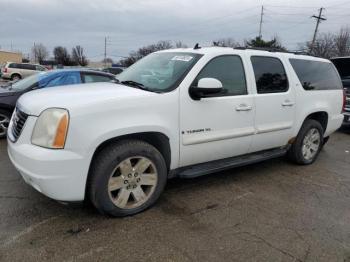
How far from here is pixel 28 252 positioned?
2809 millimetres

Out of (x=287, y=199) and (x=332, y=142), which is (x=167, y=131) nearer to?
(x=287, y=199)

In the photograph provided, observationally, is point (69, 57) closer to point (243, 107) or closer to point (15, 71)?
point (15, 71)

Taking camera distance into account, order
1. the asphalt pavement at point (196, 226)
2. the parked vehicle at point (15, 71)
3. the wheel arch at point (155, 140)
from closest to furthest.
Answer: the asphalt pavement at point (196, 226) → the wheel arch at point (155, 140) → the parked vehicle at point (15, 71)

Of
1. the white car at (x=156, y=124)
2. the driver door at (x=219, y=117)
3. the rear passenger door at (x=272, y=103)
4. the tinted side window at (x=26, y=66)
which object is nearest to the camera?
the white car at (x=156, y=124)

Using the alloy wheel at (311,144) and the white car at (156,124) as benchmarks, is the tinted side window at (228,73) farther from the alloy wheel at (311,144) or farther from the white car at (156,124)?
the alloy wheel at (311,144)

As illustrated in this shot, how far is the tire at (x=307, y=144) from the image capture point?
17.6ft

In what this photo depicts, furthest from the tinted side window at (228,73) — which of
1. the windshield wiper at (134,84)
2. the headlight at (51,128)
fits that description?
the headlight at (51,128)

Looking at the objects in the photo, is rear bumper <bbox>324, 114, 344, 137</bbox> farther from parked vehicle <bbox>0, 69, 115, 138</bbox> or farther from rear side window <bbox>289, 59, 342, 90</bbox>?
parked vehicle <bbox>0, 69, 115, 138</bbox>

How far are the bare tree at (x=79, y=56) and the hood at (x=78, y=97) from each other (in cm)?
7270

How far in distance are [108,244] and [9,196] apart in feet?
5.17

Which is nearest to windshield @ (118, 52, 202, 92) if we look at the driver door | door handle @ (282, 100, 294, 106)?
the driver door

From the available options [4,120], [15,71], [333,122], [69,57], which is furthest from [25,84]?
[69,57]

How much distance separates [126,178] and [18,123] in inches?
48.1

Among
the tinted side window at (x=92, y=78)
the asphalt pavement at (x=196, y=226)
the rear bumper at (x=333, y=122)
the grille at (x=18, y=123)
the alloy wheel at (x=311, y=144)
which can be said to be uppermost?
the tinted side window at (x=92, y=78)
